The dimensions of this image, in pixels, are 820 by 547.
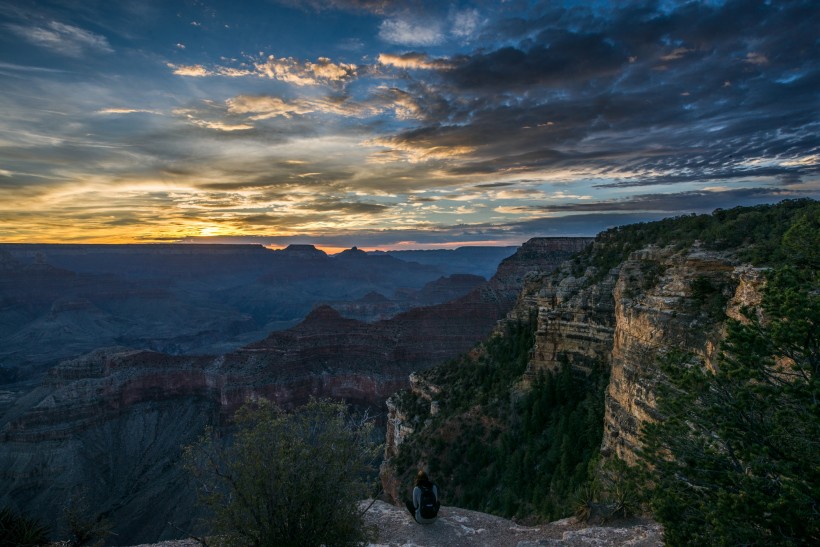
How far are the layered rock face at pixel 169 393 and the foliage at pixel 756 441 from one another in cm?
4117

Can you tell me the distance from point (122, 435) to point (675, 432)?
80.9m

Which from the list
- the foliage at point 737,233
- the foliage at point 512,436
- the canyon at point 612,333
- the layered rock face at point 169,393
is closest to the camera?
the foliage at point 737,233

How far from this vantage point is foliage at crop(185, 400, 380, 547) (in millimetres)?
9742

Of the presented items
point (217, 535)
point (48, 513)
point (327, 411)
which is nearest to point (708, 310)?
point (327, 411)

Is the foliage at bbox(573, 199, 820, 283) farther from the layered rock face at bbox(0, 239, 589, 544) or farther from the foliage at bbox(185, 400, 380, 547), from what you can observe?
the layered rock face at bbox(0, 239, 589, 544)

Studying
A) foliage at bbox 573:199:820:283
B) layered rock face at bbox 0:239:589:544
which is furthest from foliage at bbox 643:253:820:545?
layered rock face at bbox 0:239:589:544

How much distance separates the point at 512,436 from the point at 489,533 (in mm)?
13911

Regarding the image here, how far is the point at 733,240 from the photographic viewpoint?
52.6ft

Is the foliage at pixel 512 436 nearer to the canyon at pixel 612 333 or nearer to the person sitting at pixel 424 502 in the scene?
the canyon at pixel 612 333

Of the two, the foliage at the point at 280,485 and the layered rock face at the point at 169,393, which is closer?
the foliage at the point at 280,485

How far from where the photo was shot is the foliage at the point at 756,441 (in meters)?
6.49

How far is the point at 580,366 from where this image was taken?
88.0 feet

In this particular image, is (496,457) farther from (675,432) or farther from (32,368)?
(32,368)

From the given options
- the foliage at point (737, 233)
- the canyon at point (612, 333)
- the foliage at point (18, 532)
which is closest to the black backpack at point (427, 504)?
the canyon at point (612, 333)
